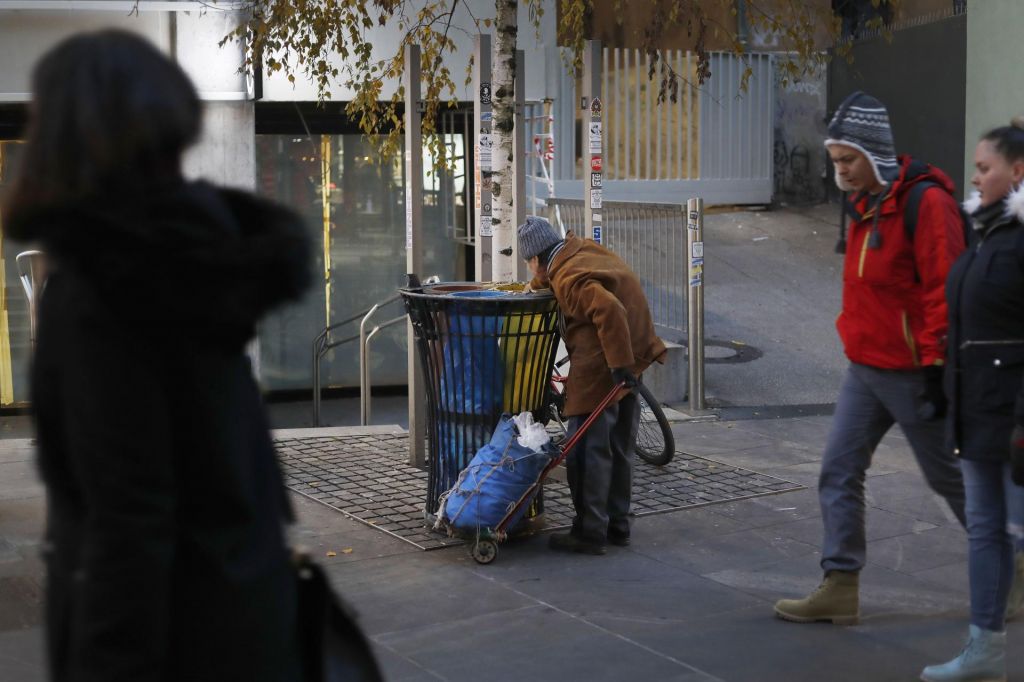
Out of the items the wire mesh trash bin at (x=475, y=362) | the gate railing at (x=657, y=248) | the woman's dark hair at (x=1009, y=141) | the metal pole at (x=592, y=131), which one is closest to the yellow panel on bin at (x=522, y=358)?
the wire mesh trash bin at (x=475, y=362)

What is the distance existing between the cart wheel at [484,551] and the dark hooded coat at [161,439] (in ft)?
12.5

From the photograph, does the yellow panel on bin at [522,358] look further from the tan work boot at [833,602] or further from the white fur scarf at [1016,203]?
the white fur scarf at [1016,203]

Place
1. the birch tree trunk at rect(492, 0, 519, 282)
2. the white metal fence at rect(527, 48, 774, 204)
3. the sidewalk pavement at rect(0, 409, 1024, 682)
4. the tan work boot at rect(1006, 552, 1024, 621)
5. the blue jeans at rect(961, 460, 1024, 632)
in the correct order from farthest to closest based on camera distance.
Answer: the white metal fence at rect(527, 48, 774, 204) < the birch tree trunk at rect(492, 0, 519, 282) < the tan work boot at rect(1006, 552, 1024, 621) < the sidewalk pavement at rect(0, 409, 1024, 682) < the blue jeans at rect(961, 460, 1024, 632)

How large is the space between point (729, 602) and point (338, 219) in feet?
26.6

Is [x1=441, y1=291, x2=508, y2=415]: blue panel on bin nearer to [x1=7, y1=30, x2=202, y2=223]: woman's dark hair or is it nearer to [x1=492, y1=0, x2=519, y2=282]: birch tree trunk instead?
[x1=492, y1=0, x2=519, y2=282]: birch tree trunk

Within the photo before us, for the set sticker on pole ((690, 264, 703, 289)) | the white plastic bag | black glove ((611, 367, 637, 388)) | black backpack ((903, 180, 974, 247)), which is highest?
black backpack ((903, 180, 974, 247))

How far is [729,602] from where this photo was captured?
5398mm

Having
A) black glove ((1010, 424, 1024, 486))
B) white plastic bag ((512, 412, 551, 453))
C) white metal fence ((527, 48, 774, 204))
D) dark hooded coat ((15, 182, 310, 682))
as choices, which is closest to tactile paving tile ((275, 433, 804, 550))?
white plastic bag ((512, 412, 551, 453))

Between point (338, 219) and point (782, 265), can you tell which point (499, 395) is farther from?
point (782, 265)

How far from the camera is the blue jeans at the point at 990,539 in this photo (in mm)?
4320

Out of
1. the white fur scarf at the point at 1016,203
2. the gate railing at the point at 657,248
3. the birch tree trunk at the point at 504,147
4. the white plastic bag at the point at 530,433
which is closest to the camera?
the white fur scarf at the point at 1016,203

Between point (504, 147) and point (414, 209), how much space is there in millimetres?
638

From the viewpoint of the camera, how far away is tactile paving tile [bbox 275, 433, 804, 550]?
676 centimetres

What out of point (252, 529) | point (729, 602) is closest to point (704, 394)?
point (729, 602)
